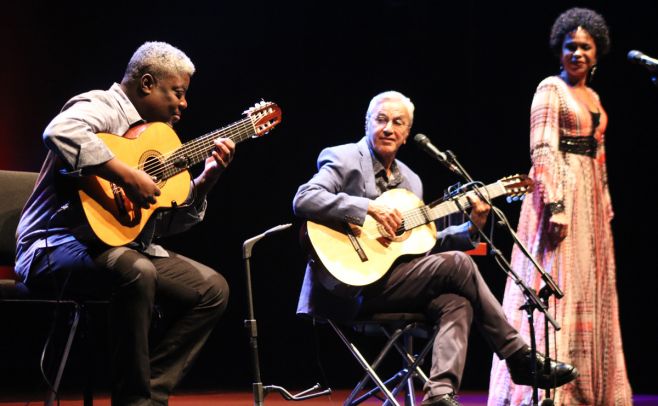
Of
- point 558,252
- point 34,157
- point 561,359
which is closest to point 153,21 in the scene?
point 34,157

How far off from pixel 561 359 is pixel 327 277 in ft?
4.81

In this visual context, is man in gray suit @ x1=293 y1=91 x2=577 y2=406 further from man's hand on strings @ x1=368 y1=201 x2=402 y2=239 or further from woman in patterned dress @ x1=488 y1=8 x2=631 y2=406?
woman in patterned dress @ x1=488 y1=8 x2=631 y2=406

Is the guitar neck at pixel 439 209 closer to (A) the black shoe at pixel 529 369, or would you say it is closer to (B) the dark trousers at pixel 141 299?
(A) the black shoe at pixel 529 369

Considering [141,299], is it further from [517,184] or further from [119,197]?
[517,184]

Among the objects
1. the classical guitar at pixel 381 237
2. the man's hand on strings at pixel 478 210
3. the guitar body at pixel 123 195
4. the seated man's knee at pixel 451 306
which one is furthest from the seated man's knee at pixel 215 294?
the man's hand on strings at pixel 478 210

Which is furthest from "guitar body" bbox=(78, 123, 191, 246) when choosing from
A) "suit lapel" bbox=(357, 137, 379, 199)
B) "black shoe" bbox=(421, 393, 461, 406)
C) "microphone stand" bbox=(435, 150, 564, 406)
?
"black shoe" bbox=(421, 393, 461, 406)

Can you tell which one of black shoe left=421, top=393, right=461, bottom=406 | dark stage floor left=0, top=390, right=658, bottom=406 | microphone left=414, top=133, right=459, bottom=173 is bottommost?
dark stage floor left=0, top=390, right=658, bottom=406

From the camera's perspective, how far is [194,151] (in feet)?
11.3

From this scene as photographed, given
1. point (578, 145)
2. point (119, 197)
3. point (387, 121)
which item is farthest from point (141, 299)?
point (578, 145)

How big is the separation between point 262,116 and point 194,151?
441 mm

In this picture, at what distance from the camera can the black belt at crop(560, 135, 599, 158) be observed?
4492 mm

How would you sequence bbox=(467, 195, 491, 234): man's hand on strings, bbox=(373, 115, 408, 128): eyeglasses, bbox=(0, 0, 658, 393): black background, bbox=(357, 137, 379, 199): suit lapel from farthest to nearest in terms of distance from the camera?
bbox=(0, 0, 658, 393): black background → bbox=(373, 115, 408, 128): eyeglasses → bbox=(357, 137, 379, 199): suit lapel → bbox=(467, 195, 491, 234): man's hand on strings

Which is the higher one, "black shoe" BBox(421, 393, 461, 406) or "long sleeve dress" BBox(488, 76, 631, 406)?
"long sleeve dress" BBox(488, 76, 631, 406)

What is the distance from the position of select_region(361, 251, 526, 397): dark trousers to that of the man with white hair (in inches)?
31.1
